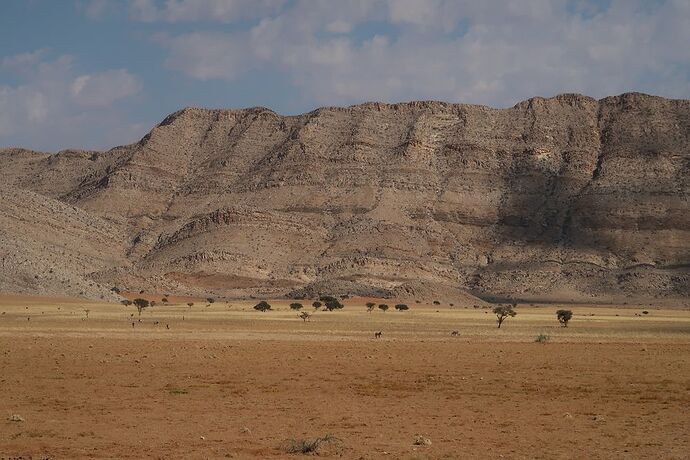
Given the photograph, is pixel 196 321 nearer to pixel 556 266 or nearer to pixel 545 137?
pixel 556 266

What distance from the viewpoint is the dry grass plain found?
18125 millimetres

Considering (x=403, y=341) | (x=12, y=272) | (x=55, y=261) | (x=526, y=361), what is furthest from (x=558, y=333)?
(x=55, y=261)

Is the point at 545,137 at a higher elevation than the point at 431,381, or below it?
higher

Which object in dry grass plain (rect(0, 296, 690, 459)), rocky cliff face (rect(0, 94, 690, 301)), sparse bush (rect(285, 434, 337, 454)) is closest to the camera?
sparse bush (rect(285, 434, 337, 454))

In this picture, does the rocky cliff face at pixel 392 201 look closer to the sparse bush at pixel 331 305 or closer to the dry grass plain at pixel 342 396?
the sparse bush at pixel 331 305

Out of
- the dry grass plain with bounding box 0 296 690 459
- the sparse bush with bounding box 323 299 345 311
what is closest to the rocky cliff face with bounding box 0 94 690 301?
the sparse bush with bounding box 323 299 345 311

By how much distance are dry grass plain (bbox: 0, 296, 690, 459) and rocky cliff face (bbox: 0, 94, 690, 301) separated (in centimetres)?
7414

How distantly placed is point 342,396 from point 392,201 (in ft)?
409

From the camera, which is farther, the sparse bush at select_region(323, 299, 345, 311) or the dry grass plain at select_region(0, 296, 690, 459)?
the sparse bush at select_region(323, 299, 345, 311)

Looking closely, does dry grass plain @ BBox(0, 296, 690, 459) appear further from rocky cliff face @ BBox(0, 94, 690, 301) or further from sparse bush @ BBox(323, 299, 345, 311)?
rocky cliff face @ BBox(0, 94, 690, 301)

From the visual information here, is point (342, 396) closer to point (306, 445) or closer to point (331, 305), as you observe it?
point (306, 445)

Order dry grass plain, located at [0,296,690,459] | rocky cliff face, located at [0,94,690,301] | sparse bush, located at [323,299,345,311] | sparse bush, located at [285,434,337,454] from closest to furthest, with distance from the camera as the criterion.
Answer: sparse bush, located at [285,434,337,454] < dry grass plain, located at [0,296,690,459] < sparse bush, located at [323,299,345,311] < rocky cliff face, located at [0,94,690,301]

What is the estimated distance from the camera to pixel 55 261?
10250cm

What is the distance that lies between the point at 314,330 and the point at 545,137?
114 metres
